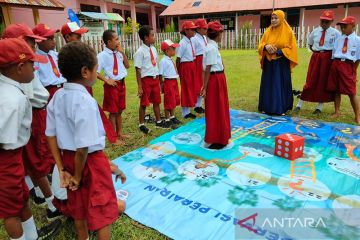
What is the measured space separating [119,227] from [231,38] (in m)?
19.5

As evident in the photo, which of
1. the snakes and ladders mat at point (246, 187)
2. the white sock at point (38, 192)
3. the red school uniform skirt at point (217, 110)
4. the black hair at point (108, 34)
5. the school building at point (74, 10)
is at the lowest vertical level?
the snakes and ladders mat at point (246, 187)

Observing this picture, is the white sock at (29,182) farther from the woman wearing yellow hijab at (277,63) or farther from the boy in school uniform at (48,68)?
the woman wearing yellow hijab at (277,63)

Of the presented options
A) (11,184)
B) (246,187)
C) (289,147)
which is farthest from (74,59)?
(289,147)

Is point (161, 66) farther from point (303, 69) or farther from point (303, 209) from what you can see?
point (303, 69)

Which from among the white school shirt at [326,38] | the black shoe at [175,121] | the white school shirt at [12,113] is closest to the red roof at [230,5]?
the white school shirt at [326,38]

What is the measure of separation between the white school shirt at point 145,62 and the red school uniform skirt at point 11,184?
9.56 ft

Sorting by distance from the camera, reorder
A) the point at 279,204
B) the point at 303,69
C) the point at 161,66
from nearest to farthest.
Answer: the point at 279,204, the point at 161,66, the point at 303,69

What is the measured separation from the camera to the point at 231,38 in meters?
20.6

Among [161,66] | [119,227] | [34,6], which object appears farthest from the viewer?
[34,6]

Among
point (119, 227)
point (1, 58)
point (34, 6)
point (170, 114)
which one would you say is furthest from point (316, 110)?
point (34, 6)

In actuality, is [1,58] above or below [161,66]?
above

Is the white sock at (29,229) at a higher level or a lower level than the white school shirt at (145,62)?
lower

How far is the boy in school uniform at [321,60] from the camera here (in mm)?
5297

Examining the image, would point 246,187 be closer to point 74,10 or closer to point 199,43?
point 199,43
